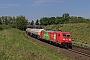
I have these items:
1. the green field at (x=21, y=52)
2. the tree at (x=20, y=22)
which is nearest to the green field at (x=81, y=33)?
the green field at (x=21, y=52)

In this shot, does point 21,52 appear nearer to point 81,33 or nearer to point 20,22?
point 81,33

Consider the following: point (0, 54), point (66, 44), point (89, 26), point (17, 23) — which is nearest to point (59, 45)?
point (66, 44)

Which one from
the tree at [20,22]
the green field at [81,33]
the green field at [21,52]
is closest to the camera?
the green field at [21,52]

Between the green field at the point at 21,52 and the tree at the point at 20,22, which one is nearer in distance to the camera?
the green field at the point at 21,52

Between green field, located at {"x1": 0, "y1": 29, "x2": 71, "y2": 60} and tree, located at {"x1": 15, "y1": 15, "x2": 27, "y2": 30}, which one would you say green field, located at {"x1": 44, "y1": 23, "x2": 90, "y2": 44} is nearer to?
Answer: green field, located at {"x1": 0, "y1": 29, "x2": 71, "y2": 60}

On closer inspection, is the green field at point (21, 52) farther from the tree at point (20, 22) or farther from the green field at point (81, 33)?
the tree at point (20, 22)

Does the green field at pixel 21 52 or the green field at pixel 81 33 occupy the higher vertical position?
the green field at pixel 21 52

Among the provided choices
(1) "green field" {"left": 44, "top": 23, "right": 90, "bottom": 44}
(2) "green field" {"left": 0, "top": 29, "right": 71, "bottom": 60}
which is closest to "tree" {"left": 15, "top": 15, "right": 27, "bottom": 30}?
(1) "green field" {"left": 44, "top": 23, "right": 90, "bottom": 44}

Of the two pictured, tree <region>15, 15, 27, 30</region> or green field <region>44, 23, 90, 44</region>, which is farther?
tree <region>15, 15, 27, 30</region>

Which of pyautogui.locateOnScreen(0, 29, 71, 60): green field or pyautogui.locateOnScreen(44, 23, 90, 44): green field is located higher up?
pyautogui.locateOnScreen(0, 29, 71, 60): green field

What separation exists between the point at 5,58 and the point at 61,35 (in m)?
26.2

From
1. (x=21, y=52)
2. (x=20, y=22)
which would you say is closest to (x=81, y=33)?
(x=21, y=52)

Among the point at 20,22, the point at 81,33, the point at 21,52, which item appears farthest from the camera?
the point at 20,22

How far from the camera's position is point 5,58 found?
38.0 ft
